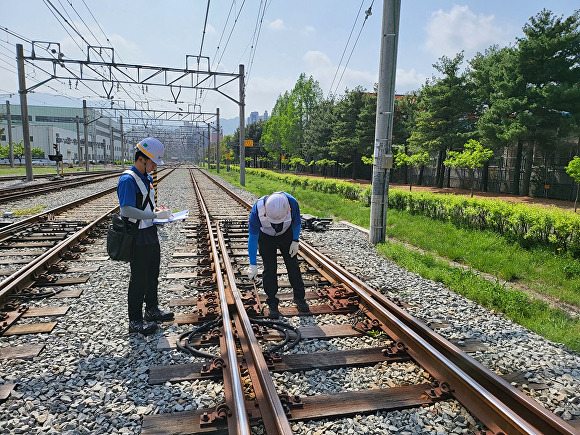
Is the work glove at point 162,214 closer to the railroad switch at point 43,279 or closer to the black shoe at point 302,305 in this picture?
the black shoe at point 302,305

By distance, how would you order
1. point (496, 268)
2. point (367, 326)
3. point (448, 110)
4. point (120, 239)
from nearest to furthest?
point (120, 239)
point (367, 326)
point (496, 268)
point (448, 110)

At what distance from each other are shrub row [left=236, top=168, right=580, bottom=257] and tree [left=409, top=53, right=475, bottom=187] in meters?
16.7

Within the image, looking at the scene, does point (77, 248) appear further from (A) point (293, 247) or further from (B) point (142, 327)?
(A) point (293, 247)

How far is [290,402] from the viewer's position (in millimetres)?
3186

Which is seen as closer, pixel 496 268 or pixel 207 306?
pixel 207 306

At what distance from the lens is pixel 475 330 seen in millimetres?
4926

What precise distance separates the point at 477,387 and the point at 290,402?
1469 mm

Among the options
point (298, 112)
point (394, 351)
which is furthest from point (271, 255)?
point (298, 112)

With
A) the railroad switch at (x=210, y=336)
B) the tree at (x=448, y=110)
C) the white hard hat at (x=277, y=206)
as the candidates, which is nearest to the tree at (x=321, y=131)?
the tree at (x=448, y=110)

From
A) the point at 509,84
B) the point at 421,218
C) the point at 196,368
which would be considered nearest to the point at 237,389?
the point at 196,368

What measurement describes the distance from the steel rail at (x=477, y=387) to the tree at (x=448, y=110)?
27876 millimetres

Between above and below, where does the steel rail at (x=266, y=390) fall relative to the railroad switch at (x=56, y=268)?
above

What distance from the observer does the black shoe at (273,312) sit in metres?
5.05

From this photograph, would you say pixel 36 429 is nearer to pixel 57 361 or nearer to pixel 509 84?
pixel 57 361
